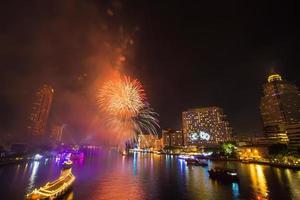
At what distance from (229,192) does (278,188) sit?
1321 cm

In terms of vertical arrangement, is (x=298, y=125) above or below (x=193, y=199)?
above

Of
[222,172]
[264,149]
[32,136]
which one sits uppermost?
[32,136]

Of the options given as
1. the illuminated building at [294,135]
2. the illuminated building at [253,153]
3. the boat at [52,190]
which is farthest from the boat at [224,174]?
the illuminated building at [294,135]

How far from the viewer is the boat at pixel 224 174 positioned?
2269 inches

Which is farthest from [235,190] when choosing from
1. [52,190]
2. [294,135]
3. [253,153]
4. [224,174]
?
[294,135]

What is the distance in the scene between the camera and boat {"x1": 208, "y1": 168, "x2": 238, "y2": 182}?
2269 inches

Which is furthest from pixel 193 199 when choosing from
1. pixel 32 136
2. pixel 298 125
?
pixel 32 136

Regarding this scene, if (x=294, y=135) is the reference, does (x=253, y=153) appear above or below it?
below

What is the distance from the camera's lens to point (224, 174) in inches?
2397

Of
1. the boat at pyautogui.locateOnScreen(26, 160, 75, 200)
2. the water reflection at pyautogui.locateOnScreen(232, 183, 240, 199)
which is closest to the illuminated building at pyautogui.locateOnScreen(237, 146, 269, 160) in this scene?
the water reflection at pyautogui.locateOnScreen(232, 183, 240, 199)

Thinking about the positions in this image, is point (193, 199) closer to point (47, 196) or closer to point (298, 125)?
point (47, 196)

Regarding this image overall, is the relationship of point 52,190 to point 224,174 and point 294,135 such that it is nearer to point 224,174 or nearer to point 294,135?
point 224,174

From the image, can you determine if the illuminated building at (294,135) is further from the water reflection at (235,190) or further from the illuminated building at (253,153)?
the water reflection at (235,190)

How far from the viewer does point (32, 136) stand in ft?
637
